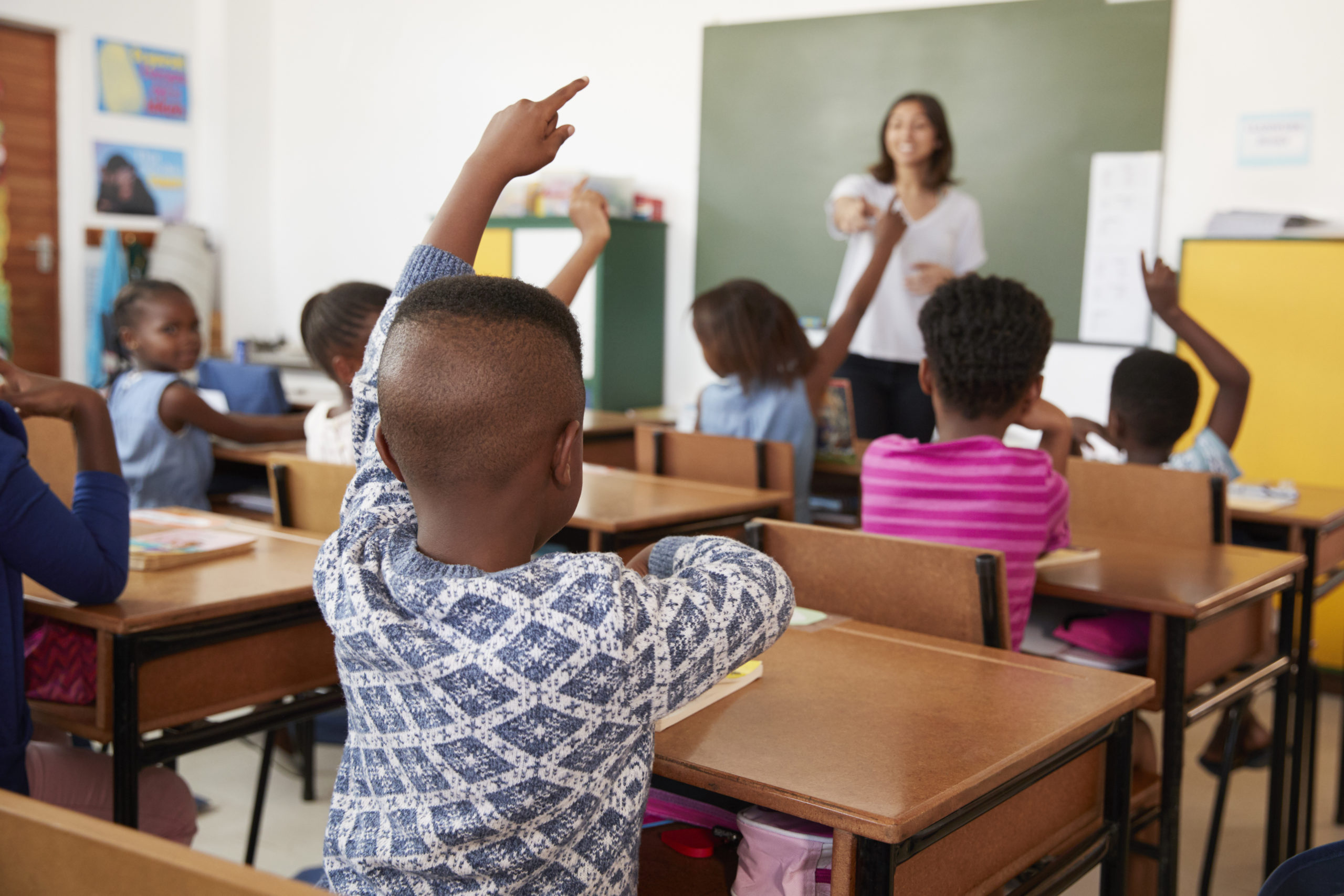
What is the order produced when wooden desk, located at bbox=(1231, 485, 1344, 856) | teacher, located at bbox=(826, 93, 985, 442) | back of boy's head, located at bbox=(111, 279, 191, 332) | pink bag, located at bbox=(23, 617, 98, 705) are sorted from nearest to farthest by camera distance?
pink bag, located at bbox=(23, 617, 98, 705) → wooden desk, located at bbox=(1231, 485, 1344, 856) → back of boy's head, located at bbox=(111, 279, 191, 332) → teacher, located at bbox=(826, 93, 985, 442)

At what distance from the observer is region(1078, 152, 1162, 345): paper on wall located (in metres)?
4.47

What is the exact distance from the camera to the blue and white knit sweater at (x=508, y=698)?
85 centimetres

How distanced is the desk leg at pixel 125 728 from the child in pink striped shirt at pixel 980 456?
1117 millimetres

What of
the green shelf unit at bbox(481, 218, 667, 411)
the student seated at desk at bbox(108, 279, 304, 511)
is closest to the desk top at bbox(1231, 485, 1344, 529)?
the student seated at desk at bbox(108, 279, 304, 511)

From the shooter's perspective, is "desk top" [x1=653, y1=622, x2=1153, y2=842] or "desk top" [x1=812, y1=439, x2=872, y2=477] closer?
"desk top" [x1=653, y1=622, x2=1153, y2=842]

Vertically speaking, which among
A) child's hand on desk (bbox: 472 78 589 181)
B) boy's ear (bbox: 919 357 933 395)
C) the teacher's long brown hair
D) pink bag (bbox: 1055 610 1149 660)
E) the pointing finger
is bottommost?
pink bag (bbox: 1055 610 1149 660)

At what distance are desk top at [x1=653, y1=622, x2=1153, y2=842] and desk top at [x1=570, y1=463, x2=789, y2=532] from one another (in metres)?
0.89

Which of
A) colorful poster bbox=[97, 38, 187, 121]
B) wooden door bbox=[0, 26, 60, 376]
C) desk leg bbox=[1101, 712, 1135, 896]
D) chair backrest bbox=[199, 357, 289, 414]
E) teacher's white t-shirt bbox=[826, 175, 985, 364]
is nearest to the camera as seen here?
desk leg bbox=[1101, 712, 1135, 896]

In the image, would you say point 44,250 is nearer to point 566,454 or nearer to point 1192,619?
point 1192,619

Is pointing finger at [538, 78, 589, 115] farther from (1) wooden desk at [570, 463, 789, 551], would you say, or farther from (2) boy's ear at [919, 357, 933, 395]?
(1) wooden desk at [570, 463, 789, 551]

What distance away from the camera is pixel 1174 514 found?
2.38m

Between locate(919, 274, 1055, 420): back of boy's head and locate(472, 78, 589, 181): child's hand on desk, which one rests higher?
locate(472, 78, 589, 181): child's hand on desk

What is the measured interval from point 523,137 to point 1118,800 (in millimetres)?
980

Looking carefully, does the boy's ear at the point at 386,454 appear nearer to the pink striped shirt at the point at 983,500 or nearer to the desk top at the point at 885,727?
the desk top at the point at 885,727
